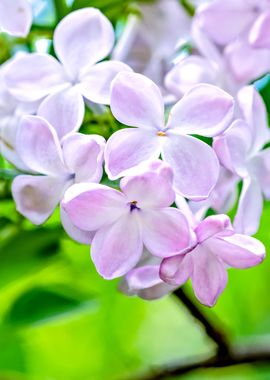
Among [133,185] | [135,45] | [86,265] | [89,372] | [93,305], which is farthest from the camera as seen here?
[89,372]

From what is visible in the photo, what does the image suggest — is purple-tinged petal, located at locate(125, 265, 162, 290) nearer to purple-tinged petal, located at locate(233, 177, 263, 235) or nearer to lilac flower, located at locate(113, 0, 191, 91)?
purple-tinged petal, located at locate(233, 177, 263, 235)

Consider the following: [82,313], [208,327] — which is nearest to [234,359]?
[208,327]

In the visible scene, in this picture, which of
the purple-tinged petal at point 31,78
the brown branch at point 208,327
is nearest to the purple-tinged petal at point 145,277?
the purple-tinged petal at point 31,78

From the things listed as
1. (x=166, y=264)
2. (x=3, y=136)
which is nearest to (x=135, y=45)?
(x=3, y=136)

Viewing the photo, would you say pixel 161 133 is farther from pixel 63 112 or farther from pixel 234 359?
pixel 234 359

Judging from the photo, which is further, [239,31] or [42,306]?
[42,306]

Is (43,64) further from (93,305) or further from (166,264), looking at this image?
(93,305)
